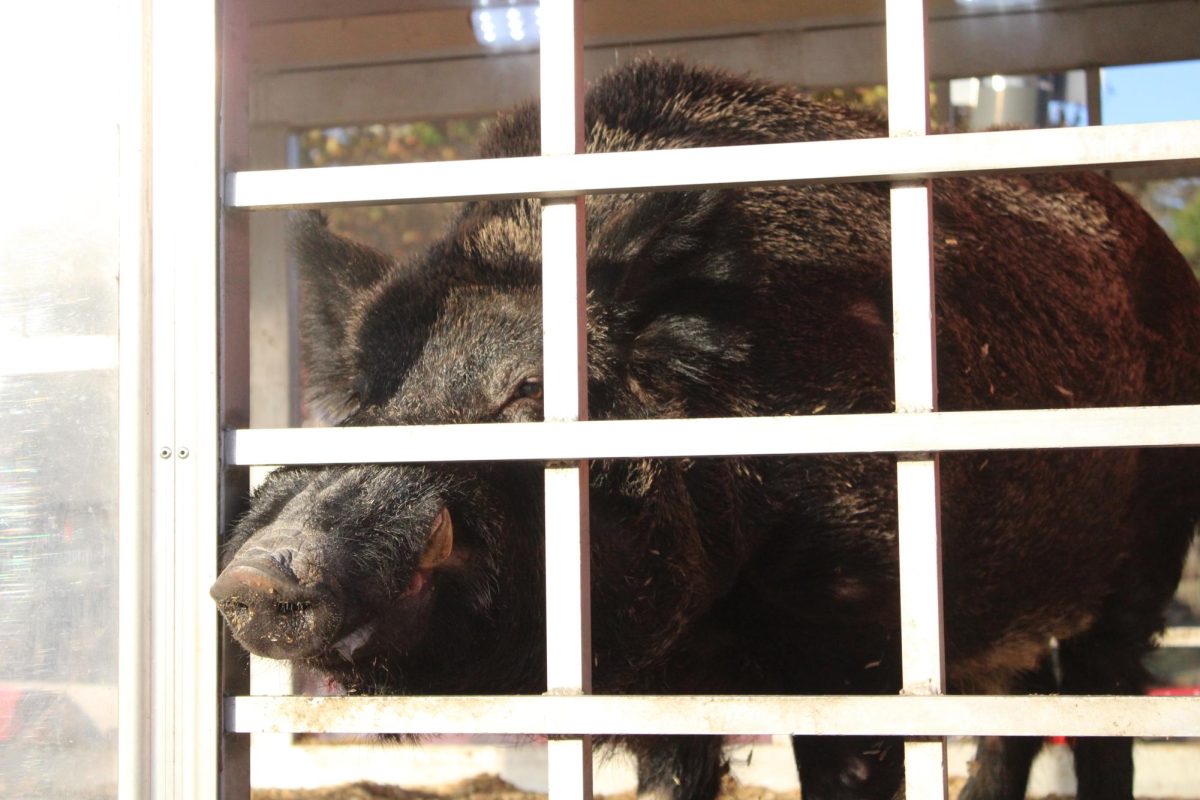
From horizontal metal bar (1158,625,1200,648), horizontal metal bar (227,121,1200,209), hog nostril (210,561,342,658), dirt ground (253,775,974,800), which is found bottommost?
dirt ground (253,775,974,800)

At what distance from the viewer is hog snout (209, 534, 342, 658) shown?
231cm

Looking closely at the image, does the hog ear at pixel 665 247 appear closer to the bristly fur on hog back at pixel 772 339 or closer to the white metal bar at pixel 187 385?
the bristly fur on hog back at pixel 772 339

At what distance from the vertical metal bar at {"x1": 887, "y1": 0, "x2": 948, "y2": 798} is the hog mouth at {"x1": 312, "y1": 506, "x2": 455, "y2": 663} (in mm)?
1086

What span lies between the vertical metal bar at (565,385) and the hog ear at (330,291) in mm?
1811

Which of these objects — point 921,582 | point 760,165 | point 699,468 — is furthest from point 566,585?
point 699,468

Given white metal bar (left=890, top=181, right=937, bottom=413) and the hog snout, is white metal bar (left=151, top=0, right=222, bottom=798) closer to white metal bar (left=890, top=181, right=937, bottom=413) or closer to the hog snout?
the hog snout

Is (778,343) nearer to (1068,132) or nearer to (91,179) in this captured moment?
(1068,132)

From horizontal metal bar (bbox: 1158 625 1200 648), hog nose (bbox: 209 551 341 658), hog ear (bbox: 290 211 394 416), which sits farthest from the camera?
horizontal metal bar (bbox: 1158 625 1200 648)

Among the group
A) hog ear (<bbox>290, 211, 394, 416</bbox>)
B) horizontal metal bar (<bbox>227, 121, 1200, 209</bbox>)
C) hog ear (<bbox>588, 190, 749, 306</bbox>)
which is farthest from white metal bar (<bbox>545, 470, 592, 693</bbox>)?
hog ear (<bbox>290, 211, 394, 416</bbox>)

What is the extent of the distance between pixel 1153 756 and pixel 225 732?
5.51m

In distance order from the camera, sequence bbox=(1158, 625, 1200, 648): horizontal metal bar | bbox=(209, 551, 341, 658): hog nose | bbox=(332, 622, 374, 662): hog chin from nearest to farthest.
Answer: bbox=(209, 551, 341, 658): hog nose → bbox=(332, 622, 374, 662): hog chin → bbox=(1158, 625, 1200, 648): horizontal metal bar

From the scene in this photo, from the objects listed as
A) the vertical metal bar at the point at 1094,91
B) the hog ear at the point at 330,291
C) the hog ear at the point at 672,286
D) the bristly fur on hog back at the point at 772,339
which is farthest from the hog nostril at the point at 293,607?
the vertical metal bar at the point at 1094,91

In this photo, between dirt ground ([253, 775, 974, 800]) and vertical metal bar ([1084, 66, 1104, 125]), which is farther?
vertical metal bar ([1084, 66, 1104, 125])

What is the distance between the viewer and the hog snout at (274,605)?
91.0 inches
